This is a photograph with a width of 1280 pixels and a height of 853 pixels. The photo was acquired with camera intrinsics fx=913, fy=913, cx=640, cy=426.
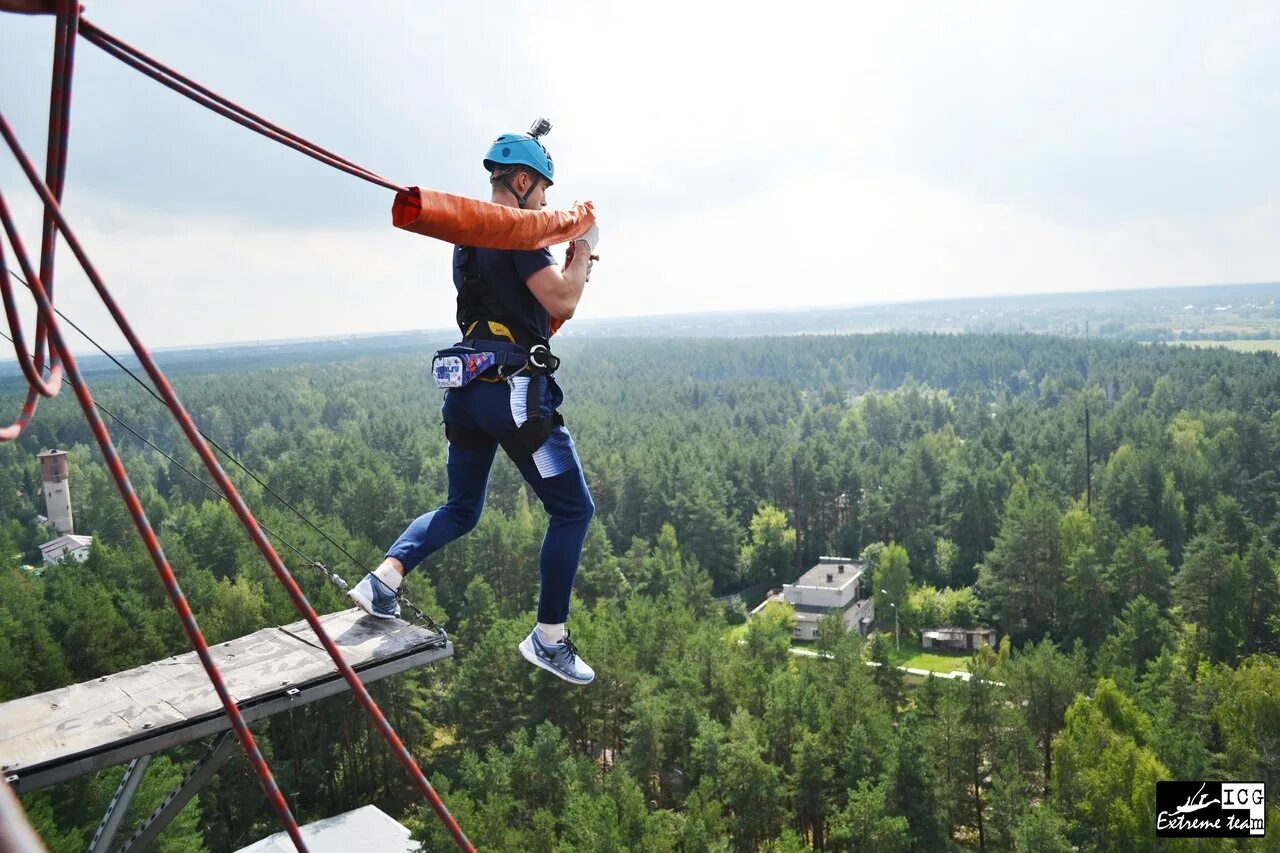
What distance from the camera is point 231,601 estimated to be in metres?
29.6

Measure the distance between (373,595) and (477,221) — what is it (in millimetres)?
2829

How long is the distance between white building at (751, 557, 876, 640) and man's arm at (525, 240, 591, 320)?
41.7m

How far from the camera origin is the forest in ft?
72.2

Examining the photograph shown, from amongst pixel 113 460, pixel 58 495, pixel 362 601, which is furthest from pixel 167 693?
pixel 58 495

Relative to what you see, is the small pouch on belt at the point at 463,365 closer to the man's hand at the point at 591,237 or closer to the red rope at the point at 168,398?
the man's hand at the point at 591,237

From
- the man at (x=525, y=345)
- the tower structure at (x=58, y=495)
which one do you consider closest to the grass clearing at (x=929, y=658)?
the man at (x=525, y=345)

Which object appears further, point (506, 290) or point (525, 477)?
point (506, 290)

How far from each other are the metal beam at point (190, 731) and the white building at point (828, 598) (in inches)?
1584

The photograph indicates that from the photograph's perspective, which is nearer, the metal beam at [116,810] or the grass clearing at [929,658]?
the metal beam at [116,810]

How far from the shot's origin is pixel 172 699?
6066mm

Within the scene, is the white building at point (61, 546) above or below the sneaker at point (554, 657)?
below

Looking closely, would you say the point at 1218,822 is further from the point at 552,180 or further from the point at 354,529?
the point at 354,529

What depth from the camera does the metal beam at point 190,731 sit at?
529 cm

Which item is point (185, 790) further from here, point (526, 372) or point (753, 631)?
point (753, 631)
